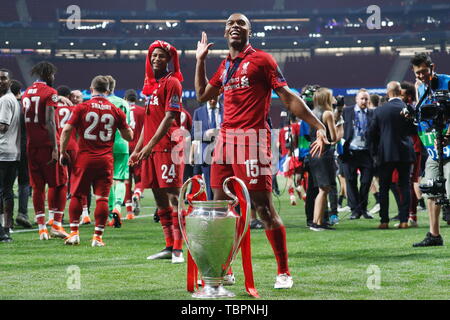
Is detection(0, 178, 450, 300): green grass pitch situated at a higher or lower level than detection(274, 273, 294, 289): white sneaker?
lower

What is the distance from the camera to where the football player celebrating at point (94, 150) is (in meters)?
7.71

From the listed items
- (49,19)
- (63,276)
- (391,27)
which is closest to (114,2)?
(49,19)

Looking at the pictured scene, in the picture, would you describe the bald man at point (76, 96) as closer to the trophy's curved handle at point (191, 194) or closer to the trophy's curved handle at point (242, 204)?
the trophy's curved handle at point (191, 194)

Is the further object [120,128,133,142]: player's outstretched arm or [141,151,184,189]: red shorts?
[120,128,133,142]: player's outstretched arm

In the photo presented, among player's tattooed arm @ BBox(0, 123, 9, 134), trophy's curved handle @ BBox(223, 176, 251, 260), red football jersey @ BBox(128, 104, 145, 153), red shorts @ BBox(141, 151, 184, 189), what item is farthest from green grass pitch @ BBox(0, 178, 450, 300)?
red football jersey @ BBox(128, 104, 145, 153)

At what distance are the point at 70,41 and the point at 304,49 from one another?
53.0 feet

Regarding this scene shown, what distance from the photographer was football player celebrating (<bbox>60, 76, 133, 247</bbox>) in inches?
303

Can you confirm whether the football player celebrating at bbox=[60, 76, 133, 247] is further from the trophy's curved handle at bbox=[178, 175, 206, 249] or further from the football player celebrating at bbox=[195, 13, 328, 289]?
the football player celebrating at bbox=[195, 13, 328, 289]

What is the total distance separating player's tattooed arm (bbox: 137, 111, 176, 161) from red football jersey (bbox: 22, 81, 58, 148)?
9.19ft

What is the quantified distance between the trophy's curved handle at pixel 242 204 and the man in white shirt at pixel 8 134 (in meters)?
4.23

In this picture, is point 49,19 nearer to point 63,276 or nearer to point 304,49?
point 304,49

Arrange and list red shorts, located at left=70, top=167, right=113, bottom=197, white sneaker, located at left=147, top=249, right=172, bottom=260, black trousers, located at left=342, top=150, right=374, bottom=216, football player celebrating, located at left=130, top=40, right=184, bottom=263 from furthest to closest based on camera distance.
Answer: black trousers, located at left=342, top=150, right=374, bottom=216 < red shorts, located at left=70, top=167, right=113, bottom=197 < white sneaker, located at left=147, top=249, right=172, bottom=260 < football player celebrating, located at left=130, top=40, right=184, bottom=263

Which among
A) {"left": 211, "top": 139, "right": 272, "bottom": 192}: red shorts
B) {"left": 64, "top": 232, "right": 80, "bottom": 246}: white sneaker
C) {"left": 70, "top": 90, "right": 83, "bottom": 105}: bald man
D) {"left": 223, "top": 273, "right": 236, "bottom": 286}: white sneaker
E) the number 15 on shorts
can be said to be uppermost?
{"left": 70, "top": 90, "right": 83, "bottom": 105}: bald man

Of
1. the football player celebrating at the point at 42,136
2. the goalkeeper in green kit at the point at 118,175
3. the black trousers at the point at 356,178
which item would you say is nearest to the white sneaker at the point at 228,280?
the football player celebrating at the point at 42,136
